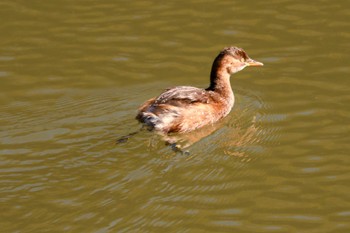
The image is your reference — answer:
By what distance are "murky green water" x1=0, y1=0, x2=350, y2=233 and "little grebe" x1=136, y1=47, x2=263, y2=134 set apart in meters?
0.20

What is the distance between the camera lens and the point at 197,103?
10.3m

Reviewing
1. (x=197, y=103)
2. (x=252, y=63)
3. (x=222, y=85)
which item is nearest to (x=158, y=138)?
(x=197, y=103)

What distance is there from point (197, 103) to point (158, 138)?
82 centimetres

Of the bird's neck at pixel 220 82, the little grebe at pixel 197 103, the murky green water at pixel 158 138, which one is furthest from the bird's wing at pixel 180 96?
the bird's neck at pixel 220 82

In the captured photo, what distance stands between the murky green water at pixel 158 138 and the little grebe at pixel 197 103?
0.20 m

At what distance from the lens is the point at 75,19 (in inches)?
512

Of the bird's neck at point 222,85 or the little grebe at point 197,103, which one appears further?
the bird's neck at point 222,85

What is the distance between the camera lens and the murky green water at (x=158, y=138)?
318 inches

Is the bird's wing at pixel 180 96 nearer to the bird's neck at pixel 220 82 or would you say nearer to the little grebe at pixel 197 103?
the little grebe at pixel 197 103

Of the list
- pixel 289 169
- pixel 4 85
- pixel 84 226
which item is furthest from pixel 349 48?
pixel 84 226

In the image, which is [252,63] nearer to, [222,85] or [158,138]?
[222,85]

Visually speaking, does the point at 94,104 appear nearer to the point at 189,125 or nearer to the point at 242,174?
the point at 189,125

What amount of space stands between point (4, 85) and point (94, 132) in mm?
2110

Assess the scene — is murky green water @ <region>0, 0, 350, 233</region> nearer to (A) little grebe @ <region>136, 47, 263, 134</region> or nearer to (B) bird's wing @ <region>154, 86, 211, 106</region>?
(A) little grebe @ <region>136, 47, 263, 134</region>
